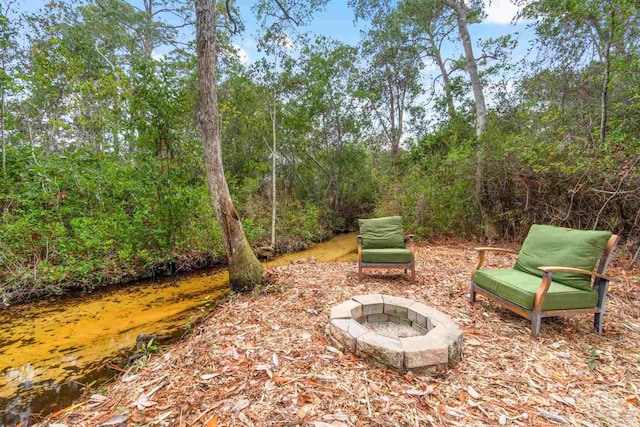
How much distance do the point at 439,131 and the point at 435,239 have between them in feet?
14.0

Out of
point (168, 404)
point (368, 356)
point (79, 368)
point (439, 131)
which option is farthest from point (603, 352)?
point (439, 131)

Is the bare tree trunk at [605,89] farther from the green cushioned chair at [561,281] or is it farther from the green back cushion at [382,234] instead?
the green back cushion at [382,234]

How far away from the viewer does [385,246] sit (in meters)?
4.15

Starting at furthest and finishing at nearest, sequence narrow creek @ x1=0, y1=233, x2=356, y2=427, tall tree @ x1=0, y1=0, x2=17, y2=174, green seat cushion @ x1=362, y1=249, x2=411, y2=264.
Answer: tall tree @ x1=0, y1=0, x2=17, y2=174 < green seat cushion @ x1=362, y1=249, x2=411, y2=264 < narrow creek @ x1=0, y1=233, x2=356, y2=427

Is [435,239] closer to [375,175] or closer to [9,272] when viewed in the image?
[375,175]

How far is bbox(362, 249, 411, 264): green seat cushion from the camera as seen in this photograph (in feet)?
12.3

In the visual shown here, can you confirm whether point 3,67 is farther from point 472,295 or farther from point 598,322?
point 598,322

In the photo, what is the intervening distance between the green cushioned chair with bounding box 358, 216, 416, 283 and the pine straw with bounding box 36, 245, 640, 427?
1040 mm

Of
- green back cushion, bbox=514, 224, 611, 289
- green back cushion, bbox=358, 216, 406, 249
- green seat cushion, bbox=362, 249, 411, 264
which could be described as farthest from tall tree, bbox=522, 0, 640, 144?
green seat cushion, bbox=362, 249, 411, 264

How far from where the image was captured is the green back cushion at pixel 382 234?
415 cm

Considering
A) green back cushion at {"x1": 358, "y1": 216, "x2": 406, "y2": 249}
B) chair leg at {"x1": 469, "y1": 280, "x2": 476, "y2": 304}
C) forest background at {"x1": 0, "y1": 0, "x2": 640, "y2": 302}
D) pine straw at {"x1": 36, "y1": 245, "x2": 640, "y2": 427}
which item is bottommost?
pine straw at {"x1": 36, "y1": 245, "x2": 640, "y2": 427}

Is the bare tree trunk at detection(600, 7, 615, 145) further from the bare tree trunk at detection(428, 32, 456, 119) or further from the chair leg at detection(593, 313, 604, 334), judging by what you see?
the bare tree trunk at detection(428, 32, 456, 119)

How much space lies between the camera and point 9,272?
12.6 ft

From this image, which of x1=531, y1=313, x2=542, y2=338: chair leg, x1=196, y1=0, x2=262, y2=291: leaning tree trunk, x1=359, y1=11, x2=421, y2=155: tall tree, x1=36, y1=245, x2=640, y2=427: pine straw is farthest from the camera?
x1=359, y1=11, x2=421, y2=155: tall tree
